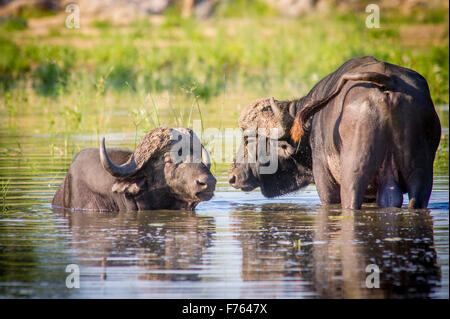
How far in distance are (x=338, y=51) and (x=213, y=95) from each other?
371 centimetres

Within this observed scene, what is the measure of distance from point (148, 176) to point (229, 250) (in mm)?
2089

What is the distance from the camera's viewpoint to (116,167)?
28.9 feet

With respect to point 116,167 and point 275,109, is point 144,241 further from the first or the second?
point 275,109

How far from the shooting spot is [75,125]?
610 inches

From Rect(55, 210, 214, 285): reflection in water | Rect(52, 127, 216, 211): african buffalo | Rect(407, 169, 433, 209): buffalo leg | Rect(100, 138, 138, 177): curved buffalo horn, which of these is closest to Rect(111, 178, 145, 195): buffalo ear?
Rect(52, 127, 216, 211): african buffalo

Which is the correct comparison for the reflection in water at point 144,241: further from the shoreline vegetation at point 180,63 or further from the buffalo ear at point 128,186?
the shoreline vegetation at point 180,63

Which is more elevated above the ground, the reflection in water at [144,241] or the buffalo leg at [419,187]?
the buffalo leg at [419,187]

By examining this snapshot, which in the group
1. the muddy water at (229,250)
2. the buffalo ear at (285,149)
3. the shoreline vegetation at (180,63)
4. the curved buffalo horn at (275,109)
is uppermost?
the shoreline vegetation at (180,63)

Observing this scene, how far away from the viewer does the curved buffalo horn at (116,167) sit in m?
8.71

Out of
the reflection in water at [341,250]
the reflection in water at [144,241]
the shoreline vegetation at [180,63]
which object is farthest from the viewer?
the shoreline vegetation at [180,63]

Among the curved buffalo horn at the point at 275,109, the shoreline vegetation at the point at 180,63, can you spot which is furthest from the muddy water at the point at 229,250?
the shoreline vegetation at the point at 180,63

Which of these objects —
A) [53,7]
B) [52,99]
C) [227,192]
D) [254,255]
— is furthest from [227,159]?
[53,7]

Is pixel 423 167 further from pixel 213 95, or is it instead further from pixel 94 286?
pixel 213 95

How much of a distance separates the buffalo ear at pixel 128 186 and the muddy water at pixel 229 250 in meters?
0.27
